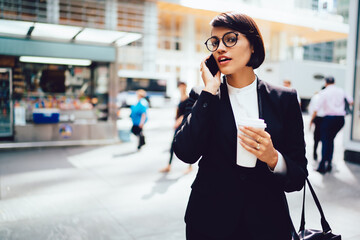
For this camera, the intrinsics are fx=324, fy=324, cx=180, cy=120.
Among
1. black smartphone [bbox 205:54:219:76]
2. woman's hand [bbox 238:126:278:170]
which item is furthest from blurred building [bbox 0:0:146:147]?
woman's hand [bbox 238:126:278:170]

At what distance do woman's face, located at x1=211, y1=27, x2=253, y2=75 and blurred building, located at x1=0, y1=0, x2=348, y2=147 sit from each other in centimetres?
34

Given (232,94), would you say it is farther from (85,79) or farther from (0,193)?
(85,79)

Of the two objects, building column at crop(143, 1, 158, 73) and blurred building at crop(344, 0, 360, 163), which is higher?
building column at crop(143, 1, 158, 73)

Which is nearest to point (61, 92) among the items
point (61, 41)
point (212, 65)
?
point (61, 41)

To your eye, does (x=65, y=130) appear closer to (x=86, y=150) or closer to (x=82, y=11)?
(x=86, y=150)

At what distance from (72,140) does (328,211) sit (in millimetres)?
7914

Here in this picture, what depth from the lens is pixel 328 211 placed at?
4.49 metres

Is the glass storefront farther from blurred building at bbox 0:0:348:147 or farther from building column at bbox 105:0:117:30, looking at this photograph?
building column at bbox 105:0:117:30

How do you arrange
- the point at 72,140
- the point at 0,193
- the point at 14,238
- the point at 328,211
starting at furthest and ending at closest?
the point at 72,140 → the point at 0,193 → the point at 328,211 → the point at 14,238

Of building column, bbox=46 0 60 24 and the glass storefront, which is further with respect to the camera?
building column, bbox=46 0 60 24

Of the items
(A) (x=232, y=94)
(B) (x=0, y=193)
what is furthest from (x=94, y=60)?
(A) (x=232, y=94)

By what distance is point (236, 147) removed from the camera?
1350mm

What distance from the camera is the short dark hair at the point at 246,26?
139 cm

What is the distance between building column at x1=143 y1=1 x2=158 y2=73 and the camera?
27.8 metres
